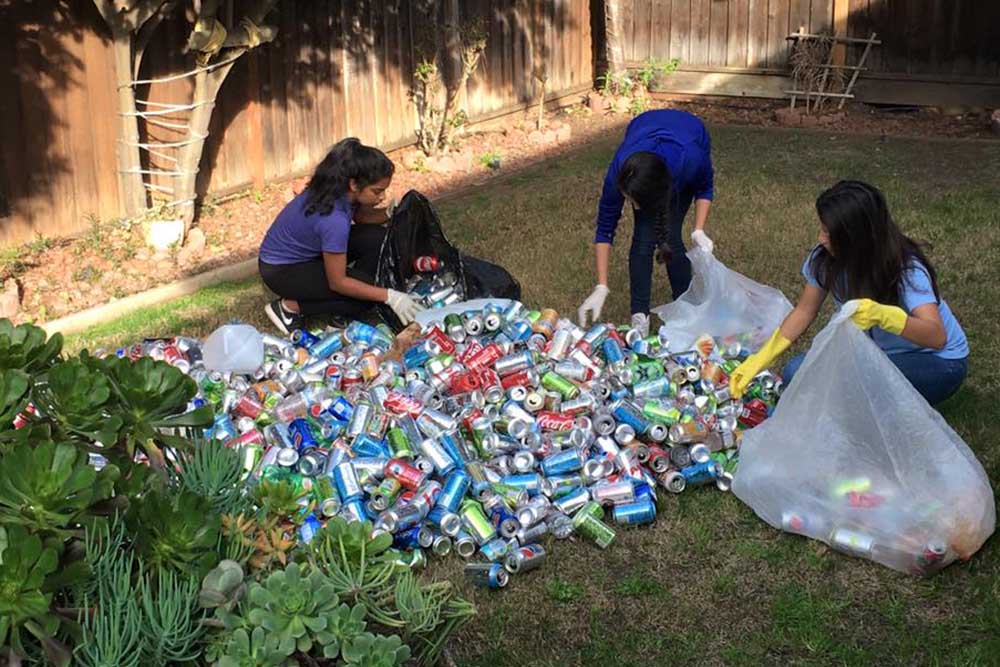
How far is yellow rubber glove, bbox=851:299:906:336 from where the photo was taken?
12.8 feet

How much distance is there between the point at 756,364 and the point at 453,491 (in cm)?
145

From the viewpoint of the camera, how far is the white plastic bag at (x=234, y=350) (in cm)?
502

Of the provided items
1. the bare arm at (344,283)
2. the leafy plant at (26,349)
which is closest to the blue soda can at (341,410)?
the bare arm at (344,283)

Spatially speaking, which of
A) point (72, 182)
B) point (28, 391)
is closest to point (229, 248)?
point (72, 182)

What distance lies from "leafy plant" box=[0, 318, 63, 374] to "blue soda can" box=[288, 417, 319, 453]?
84.8 inches

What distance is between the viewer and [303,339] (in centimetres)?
552

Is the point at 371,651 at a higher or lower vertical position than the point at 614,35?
lower

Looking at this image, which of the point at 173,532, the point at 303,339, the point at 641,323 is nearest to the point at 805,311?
the point at 641,323

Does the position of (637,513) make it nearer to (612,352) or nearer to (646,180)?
(612,352)

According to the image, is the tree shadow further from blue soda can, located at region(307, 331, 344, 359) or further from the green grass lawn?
blue soda can, located at region(307, 331, 344, 359)

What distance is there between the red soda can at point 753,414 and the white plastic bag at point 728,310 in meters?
0.68

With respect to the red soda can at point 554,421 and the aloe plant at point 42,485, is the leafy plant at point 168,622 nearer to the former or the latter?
the aloe plant at point 42,485

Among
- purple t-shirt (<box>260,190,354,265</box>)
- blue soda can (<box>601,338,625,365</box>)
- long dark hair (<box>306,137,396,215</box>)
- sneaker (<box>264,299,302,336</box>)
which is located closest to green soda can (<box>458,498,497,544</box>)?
blue soda can (<box>601,338,625,365</box>)

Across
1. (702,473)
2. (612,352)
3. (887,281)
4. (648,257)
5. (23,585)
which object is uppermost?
(23,585)
